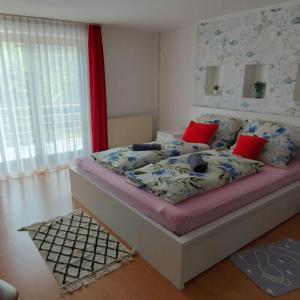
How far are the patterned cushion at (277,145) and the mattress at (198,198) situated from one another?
10 cm

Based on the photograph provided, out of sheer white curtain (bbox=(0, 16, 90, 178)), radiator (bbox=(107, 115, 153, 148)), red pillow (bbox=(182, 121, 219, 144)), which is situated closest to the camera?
red pillow (bbox=(182, 121, 219, 144))

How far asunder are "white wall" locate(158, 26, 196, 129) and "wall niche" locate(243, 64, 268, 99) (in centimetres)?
96

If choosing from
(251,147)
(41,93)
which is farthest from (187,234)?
(41,93)

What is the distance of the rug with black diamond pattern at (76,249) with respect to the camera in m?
1.96

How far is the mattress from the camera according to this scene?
6.03 ft

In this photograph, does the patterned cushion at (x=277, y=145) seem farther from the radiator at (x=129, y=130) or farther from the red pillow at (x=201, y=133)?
the radiator at (x=129, y=130)

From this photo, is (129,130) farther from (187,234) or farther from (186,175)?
(187,234)

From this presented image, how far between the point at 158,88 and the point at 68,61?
1.78m

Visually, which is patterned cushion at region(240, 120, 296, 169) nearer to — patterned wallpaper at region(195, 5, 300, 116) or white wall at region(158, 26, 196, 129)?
patterned wallpaper at region(195, 5, 300, 116)

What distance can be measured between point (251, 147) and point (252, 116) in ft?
2.77

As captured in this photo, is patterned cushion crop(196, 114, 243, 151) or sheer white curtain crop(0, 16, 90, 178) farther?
sheer white curtain crop(0, 16, 90, 178)

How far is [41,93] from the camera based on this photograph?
3.80 m

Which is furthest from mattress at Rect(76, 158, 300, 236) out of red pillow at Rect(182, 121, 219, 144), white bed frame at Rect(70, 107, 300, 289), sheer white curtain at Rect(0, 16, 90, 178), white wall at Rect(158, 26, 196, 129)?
white wall at Rect(158, 26, 196, 129)

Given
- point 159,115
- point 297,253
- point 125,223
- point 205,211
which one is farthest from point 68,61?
point 297,253
